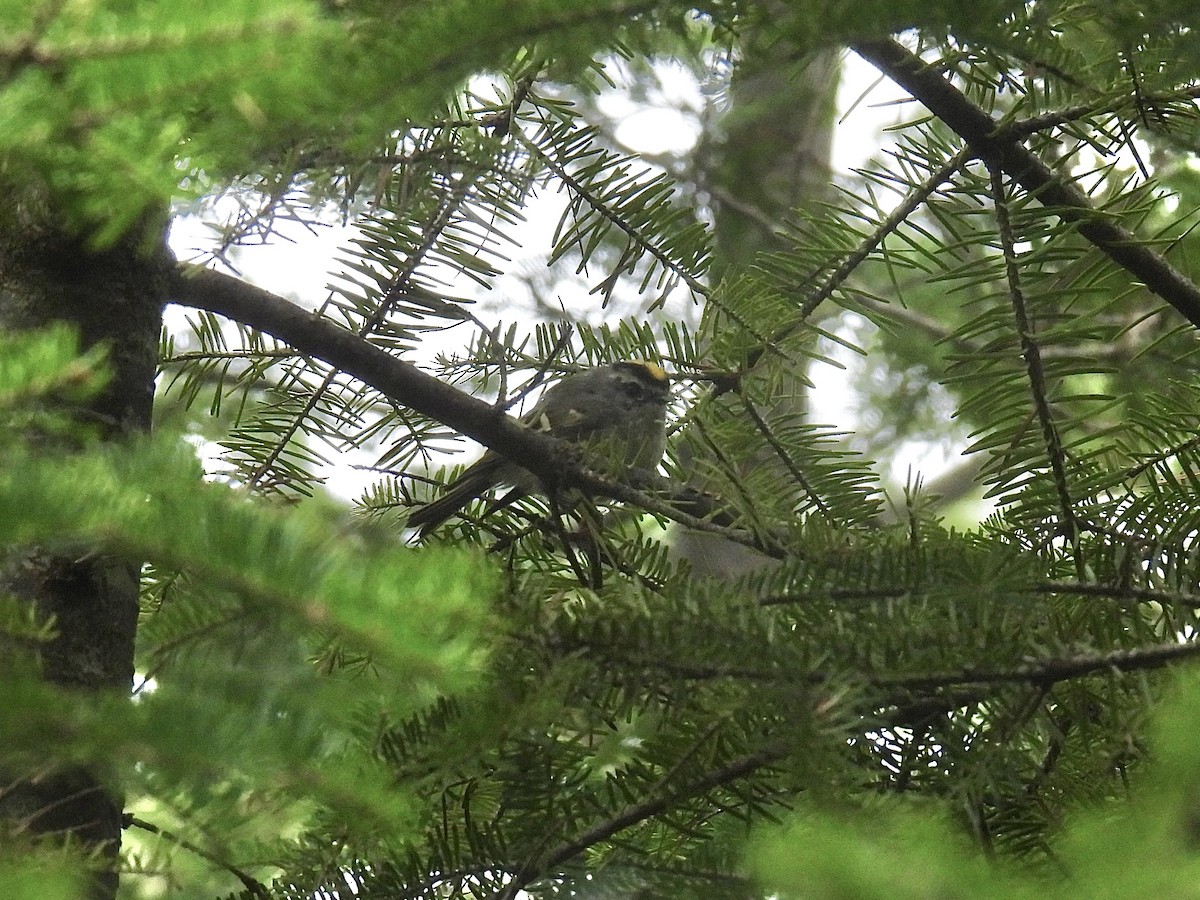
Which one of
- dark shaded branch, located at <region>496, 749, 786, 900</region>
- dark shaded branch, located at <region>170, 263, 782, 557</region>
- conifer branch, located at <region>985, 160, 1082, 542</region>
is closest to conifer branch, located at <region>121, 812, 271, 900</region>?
dark shaded branch, located at <region>496, 749, 786, 900</region>

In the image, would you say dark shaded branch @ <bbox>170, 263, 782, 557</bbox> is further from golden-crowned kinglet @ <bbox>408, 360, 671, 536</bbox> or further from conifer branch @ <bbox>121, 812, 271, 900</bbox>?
conifer branch @ <bbox>121, 812, 271, 900</bbox>

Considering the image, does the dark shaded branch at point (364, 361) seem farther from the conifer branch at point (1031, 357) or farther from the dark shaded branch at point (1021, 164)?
the dark shaded branch at point (1021, 164)

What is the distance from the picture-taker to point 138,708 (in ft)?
2.84

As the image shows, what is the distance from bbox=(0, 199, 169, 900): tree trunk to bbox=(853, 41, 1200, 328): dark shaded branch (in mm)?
1214

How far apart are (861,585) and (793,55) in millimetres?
664

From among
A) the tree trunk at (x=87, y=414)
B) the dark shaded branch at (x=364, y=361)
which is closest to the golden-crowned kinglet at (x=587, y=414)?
the dark shaded branch at (x=364, y=361)

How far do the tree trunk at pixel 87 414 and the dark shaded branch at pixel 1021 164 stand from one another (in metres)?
1.21

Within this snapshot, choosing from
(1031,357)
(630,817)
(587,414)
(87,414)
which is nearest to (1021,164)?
(1031,357)

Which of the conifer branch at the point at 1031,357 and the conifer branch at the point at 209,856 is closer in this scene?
the conifer branch at the point at 209,856

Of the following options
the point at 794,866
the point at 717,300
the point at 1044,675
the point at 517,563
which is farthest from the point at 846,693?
the point at 517,563

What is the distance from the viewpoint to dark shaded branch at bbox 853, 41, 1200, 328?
181cm

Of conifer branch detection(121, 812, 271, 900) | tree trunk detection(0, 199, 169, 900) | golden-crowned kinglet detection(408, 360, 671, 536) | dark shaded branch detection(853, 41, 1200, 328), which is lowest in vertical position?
conifer branch detection(121, 812, 271, 900)

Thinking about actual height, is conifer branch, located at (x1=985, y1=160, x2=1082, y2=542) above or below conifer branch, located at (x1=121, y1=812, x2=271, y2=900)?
above

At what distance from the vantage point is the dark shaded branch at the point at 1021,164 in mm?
1813
